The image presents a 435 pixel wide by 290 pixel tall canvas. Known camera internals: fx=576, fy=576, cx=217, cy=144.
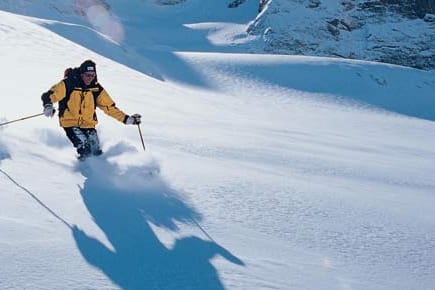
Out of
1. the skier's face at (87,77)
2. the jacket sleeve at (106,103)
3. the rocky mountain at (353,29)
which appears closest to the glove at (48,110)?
the skier's face at (87,77)

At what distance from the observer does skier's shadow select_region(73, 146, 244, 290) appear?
3398mm

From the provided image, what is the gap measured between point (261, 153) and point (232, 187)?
3022mm

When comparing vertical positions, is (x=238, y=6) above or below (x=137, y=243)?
below

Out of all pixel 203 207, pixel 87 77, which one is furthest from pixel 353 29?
pixel 203 207

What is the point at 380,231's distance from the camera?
4676 mm

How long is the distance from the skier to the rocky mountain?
43442 mm

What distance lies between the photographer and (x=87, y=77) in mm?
5910

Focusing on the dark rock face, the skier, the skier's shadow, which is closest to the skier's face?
the skier

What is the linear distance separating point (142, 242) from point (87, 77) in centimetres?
254

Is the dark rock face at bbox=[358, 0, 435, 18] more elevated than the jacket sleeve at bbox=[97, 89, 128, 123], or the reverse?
the jacket sleeve at bbox=[97, 89, 128, 123]

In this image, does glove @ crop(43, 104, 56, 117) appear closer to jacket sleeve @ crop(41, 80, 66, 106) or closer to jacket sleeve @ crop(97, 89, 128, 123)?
jacket sleeve @ crop(41, 80, 66, 106)

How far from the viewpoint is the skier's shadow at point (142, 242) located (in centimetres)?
340

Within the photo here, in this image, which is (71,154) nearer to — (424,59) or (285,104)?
(285,104)

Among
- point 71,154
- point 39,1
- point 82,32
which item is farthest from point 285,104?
point 39,1
